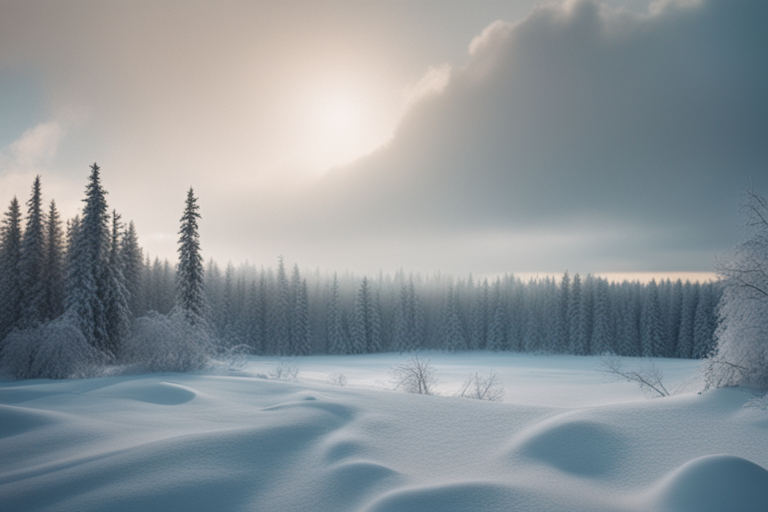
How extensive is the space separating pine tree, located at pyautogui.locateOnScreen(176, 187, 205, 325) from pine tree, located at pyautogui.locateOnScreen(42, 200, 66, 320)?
9.21 metres

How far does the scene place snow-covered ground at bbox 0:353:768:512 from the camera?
489cm

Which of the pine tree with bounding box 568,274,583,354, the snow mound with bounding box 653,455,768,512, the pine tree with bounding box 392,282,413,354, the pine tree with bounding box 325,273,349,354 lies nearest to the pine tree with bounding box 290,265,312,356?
the pine tree with bounding box 325,273,349,354

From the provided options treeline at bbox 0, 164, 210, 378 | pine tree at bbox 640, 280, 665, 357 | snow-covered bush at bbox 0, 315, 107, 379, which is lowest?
pine tree at bbox 640, 280, 665, 357

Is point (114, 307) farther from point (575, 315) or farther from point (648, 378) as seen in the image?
point (575, 315)

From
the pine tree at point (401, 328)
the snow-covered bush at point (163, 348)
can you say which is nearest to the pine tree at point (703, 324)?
the pine tree at point (401, 328)

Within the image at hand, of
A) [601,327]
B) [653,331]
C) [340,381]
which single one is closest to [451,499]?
[340,381]

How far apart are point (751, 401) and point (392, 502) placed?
8.84 metres

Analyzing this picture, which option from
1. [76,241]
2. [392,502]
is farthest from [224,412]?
[76,241]

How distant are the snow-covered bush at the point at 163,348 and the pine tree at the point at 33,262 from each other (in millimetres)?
18203

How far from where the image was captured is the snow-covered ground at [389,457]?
4.89 metres

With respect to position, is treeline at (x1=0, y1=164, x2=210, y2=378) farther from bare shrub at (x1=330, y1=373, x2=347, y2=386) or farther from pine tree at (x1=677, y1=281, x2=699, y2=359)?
pine tree at (x1=677, y1=281, x2=699, y2=359)

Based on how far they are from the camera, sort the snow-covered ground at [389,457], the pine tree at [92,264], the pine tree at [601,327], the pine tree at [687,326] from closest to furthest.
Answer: the snow-covered ground at [389,457]
the pine tree at [92,264]
the pine tree at [601,327]
the pine tree at [687,326]

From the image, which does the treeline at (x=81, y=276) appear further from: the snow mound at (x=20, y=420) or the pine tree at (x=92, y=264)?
the snow mound at (x=20, y=420)

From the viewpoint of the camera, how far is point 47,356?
19.9 meters
